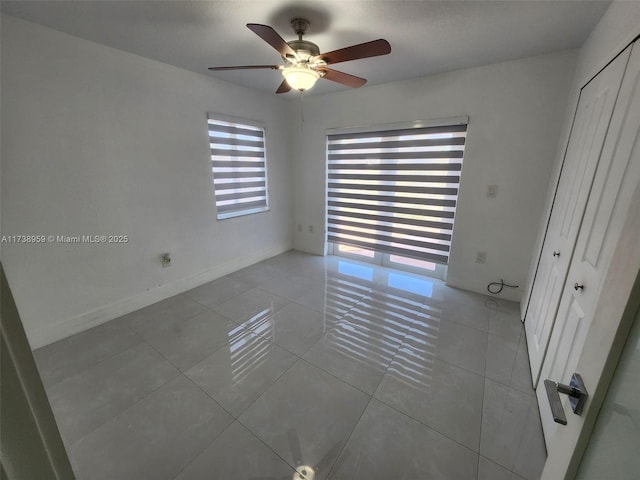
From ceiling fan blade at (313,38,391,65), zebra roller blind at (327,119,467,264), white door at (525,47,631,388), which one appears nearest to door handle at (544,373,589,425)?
white door at (525,47,631,388)

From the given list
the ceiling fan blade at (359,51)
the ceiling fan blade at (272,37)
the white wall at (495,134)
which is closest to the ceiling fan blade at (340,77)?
the ceiling fan blade at (359,51)

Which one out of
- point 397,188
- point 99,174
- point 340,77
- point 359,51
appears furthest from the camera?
point 397,188

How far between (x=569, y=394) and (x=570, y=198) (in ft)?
5.36

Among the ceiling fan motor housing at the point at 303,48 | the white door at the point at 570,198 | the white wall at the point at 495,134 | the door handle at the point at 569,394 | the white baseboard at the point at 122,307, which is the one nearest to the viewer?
the door handle at the point at 569,394

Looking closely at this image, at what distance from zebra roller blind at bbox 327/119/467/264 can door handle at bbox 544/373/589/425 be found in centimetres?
259

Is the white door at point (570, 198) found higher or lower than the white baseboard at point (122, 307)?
higher

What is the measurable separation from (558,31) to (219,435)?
3424mm

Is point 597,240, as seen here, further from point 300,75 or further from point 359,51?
point 300,75

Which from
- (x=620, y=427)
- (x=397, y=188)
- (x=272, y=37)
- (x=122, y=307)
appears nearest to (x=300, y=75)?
(x=272, y=37)

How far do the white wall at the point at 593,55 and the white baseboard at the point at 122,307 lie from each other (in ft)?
10.9

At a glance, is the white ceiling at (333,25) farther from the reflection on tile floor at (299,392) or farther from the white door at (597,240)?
the reflection on tile floor at (299,392)

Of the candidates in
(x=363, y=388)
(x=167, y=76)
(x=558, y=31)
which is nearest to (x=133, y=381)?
(x=363, y=388)

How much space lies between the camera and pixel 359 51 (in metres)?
1.59

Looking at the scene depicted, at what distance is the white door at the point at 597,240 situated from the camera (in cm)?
101
